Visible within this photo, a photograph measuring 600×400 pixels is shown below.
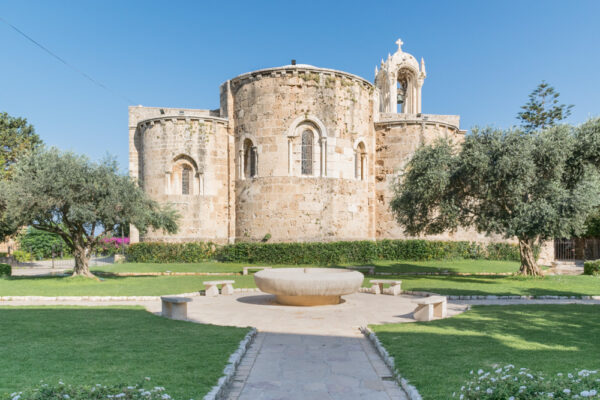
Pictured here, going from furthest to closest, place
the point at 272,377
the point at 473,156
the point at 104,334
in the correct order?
1. the point at 473,156
2. the point at 104,334
3. the point at 272,377

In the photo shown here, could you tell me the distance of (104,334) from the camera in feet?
27.9

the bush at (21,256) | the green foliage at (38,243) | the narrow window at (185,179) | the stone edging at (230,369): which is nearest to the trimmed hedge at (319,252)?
the narrow window at (185,179)

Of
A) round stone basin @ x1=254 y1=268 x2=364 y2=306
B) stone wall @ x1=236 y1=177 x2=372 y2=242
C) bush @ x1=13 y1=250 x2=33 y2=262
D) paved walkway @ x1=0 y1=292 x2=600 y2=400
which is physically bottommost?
bush @ x1=13 y1=250 x2=33 y2=262

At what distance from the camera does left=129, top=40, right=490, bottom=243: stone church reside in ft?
86.6

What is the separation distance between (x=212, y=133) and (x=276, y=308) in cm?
1787

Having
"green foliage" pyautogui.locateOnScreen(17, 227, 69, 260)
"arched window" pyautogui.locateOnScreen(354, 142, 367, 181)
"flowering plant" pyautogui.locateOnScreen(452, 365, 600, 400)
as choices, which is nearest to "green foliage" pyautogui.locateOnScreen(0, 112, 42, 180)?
"green foliage" pyautogui.locateOnScreen(17, 227, 69, 260)

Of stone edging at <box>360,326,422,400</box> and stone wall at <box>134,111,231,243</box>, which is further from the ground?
stone wall at <box>134,111,231,243</box>

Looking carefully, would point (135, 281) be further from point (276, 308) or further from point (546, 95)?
point (546, 95)

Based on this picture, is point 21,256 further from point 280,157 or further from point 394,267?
point 394,267

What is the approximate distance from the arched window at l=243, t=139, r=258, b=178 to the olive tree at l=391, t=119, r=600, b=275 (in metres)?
11.2

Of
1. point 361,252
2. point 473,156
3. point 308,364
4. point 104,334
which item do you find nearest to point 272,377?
point 308,364

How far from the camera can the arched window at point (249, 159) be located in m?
27.8

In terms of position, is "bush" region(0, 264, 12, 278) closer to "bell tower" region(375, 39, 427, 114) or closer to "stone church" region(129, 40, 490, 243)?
"stone church" region(129, 40, 490, 243)

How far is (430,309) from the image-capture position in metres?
10.6
